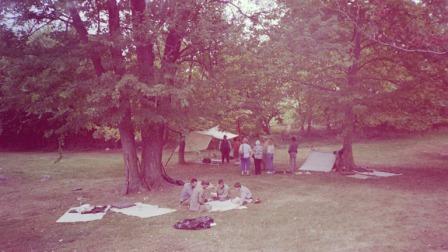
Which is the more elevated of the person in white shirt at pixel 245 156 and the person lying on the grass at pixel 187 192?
the person in white shirt at pixel 245 156

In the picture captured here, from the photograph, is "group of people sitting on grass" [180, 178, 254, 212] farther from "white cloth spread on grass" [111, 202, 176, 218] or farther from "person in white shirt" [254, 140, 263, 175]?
"person in white shirt" [254, 140, 263, 175]

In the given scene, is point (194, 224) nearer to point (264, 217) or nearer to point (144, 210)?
point (264, 217)

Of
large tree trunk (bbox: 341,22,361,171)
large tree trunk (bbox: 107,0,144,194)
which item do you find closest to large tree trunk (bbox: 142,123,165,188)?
large tree trunk (bbox: 107,0,144,194)

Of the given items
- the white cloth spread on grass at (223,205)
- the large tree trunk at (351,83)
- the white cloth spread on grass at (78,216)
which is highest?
the large tree trunk at (351,83)

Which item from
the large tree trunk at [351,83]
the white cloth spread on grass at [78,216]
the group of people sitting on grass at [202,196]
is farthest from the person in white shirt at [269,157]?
the white cloth spread on grass at [78,216]

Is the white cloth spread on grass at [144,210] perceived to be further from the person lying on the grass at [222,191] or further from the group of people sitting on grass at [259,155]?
the group of people sitting on grass at [259,155]

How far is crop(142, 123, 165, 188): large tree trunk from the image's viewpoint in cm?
1705

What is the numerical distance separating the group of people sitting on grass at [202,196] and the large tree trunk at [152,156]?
2.95 metres

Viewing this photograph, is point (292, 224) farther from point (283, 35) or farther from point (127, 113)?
point (283, 35)

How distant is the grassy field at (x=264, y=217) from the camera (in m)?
9.12

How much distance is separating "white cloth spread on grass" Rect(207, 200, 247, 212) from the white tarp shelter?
8.77 meters

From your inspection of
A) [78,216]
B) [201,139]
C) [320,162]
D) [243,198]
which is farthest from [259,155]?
[78,216]

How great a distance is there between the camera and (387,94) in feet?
59.5

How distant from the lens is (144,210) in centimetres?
1280
